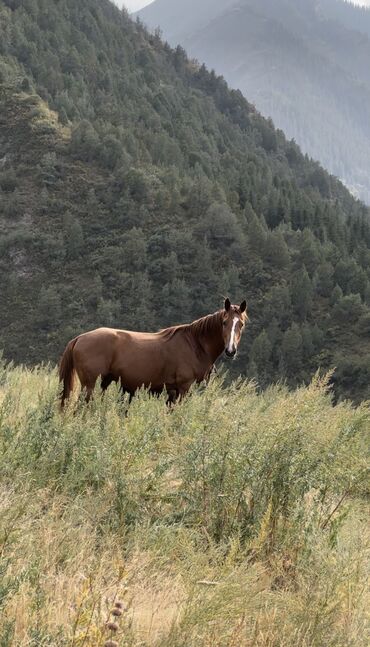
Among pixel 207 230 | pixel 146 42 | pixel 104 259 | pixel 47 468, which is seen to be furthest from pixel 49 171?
pixel 146 42

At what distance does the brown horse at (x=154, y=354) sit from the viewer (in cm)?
709

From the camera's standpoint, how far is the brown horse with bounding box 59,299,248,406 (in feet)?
23.3

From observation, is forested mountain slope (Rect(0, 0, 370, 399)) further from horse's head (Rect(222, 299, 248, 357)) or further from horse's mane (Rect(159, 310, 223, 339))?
horse's head (Rect(222, 299, 248, 357))

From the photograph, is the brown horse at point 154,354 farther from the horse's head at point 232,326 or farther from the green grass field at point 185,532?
the green grass field at point 185,532

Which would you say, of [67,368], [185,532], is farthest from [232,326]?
[185,532]

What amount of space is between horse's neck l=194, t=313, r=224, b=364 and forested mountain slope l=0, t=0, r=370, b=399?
36611 millimetres

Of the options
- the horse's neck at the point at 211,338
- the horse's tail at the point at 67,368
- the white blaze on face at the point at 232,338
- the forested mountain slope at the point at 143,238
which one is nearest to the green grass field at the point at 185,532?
the white blaze on face at the point at 232,338

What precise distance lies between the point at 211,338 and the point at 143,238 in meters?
48.4

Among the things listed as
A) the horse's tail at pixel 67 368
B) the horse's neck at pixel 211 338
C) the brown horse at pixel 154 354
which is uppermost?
the horse's neck at pixel 211 338

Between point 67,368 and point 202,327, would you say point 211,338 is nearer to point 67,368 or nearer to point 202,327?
point 202,327

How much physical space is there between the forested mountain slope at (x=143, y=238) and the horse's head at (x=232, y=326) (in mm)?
36851

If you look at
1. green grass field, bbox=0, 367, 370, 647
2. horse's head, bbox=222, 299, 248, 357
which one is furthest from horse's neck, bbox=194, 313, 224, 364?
green grass field, bbox=0, 367, 370, 647

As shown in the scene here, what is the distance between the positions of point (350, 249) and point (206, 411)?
2481 inches

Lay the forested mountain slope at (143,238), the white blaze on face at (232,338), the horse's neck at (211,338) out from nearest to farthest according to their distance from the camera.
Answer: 1. the white blaze on face at (232,338)
2. the horse's neck at (211,338)
3. the forested mountain slope at (143,238)
